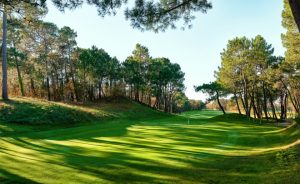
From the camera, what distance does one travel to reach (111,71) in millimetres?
57000

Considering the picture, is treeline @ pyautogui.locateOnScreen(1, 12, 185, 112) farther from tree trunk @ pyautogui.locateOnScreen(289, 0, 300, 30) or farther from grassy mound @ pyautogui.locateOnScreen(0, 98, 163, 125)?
tree trunk @ pyautogui.locateOnScreen(289, 0, 300, 30)

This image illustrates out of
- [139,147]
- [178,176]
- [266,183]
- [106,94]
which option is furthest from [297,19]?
[106,94]

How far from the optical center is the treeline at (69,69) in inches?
1804

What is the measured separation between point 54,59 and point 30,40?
4.22m

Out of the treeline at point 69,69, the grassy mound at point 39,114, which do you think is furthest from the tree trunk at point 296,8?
the treeline at point 69,69

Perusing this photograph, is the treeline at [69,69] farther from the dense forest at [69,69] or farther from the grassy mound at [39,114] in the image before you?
the grassy mound at [39,114]

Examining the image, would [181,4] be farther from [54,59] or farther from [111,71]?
[111,71]

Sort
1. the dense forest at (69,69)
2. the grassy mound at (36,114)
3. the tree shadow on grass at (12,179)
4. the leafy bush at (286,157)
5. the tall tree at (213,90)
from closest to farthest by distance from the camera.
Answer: the tree shadow on grass at (12,179)
the leafy bush at (286,157)
the grassy mound at (36,114)
the dense forest at (69,69)
the tall tree at (213,90)

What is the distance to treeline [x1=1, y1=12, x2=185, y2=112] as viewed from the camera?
150 feet

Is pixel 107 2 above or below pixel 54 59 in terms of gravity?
below

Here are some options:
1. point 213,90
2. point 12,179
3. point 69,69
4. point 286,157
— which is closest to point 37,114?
point 12,179

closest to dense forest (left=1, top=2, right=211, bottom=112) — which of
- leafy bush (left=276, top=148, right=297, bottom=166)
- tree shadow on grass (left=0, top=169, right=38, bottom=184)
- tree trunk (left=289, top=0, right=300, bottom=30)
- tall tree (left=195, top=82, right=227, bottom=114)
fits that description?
tall tree (left=195, top=82, right=227, bottom=114)

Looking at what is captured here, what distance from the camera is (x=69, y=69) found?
175ft

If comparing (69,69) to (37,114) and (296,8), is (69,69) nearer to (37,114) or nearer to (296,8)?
(37,114)
